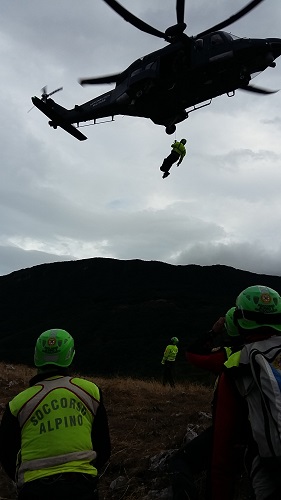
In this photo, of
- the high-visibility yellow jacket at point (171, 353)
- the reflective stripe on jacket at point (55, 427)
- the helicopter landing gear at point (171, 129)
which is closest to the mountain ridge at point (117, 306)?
the high-visibility yellow jacket at point (171, 353)

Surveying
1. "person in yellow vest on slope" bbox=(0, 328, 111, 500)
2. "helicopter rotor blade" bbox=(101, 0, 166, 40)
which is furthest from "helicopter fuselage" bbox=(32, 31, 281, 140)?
"person in yellow vest on slope" bbox=(0, 328, 111, 500)

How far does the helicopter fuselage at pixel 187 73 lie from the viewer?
11461 mm

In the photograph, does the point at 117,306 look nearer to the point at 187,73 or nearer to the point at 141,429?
the point at 187,73

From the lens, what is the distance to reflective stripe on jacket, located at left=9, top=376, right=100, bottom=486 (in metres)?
2.50

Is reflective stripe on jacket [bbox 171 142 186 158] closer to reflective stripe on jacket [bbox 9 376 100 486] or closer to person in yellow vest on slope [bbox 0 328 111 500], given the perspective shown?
person in yellow vest on slope [bbox 0 328 111 500]

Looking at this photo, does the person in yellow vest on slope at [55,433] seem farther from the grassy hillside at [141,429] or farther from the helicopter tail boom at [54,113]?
the helicopter tail boom at [54,113]

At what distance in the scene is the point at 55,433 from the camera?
2551mm

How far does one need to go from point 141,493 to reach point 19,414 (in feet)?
8.14

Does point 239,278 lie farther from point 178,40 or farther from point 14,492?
point 14,492

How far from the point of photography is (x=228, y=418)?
2430 millimetres

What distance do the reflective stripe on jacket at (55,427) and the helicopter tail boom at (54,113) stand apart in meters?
14.2

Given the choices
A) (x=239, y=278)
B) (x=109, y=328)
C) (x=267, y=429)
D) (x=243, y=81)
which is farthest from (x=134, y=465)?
(x=239, y=278)

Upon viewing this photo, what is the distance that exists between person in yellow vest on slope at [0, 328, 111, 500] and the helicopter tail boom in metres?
14.0

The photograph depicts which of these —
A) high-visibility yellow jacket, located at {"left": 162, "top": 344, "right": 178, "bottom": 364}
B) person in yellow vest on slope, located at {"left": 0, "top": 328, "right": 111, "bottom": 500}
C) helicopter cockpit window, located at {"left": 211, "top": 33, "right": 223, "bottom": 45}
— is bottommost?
high-visibility yellow jacket, located at {"left": 162, "top": 344, "right": 178, "bottom": 364}
